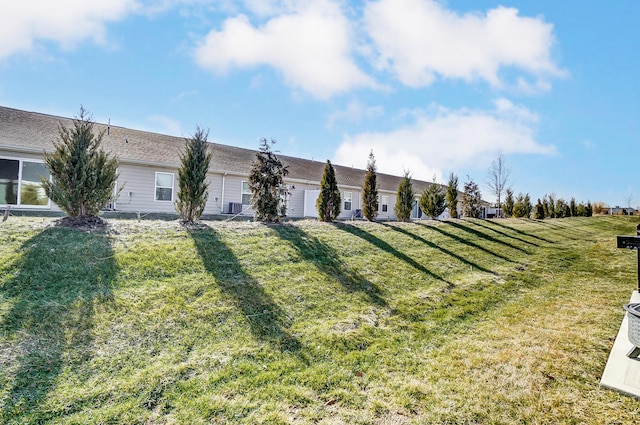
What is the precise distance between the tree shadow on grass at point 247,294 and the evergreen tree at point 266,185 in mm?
2836

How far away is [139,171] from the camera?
14.0m

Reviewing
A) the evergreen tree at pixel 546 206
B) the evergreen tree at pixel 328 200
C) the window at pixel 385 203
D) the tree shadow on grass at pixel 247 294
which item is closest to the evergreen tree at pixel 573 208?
the evergreen tree at pixel 546 206

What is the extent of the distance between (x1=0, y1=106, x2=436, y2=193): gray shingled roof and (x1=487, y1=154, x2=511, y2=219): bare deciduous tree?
24.7m

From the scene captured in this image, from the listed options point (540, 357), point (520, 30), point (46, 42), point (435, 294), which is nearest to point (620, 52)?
point (520, 30)

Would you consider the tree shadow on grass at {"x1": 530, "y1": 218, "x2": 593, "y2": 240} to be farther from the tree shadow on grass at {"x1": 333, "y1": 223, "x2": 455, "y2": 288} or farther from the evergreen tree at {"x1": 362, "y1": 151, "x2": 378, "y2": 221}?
the tree shadow on grass at {"x1": 333, "y1": 223, "x2": 455, "y2": 288}

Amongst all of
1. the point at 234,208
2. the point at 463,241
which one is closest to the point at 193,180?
the point at 234,208

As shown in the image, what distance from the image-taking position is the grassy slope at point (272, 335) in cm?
299

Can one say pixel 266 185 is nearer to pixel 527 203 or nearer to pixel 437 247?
pixel 437 247

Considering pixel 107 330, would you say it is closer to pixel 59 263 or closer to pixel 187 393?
pixel 187 393

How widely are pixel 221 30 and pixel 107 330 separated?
8.80 metres

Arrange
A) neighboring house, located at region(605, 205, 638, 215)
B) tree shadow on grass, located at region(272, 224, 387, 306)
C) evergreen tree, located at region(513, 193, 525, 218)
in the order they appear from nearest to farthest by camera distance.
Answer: tree shadow on grass, located at region(272, 224, 387, 306) < evergreen tree, located at region(513, 193, 525, 218) < neighboring house, located at region(605, 205, 638, 215)

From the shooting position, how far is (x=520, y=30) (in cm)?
957

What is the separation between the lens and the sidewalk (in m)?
3.34

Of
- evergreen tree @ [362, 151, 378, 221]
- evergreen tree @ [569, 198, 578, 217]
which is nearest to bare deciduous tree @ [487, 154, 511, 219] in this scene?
evergreen tree @ [569, 198, 578, 217]
